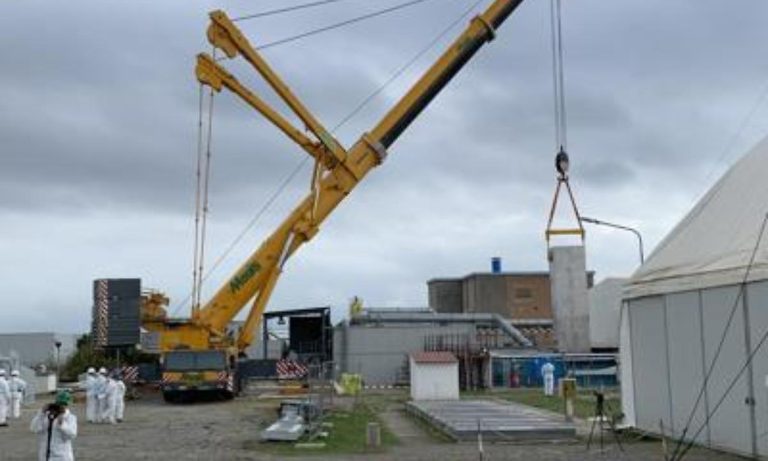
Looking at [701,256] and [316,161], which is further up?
[316,161]

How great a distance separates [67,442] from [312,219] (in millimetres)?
Answer: 28936

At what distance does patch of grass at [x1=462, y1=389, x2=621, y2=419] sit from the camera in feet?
110

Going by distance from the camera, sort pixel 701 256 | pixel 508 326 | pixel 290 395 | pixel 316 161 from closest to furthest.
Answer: pixel 701 256, pixel 316 161, pixel 290 395, pixel 508 326

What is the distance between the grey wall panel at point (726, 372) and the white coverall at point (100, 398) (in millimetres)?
20701

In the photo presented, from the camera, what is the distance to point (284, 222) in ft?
138

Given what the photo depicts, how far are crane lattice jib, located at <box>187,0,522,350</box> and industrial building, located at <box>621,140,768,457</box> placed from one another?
1649 centimetres

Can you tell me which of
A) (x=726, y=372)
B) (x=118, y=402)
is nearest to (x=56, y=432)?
(x=726, y=372)

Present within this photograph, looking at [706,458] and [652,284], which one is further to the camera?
[652,284]

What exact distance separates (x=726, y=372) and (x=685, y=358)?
1784mm

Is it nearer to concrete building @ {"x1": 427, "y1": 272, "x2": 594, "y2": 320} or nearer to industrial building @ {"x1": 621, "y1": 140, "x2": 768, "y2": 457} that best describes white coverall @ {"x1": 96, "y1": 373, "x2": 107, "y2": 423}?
industrial building @ {"x1": 621, "y1": 140, "x2": 768, "y2": 457}

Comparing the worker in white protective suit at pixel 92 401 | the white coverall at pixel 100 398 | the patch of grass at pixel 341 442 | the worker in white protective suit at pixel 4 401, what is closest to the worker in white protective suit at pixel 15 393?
the worker in white protective suit at pixel 4 401

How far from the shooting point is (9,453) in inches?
908

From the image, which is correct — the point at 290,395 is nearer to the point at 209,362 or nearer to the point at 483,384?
the point at 209,362

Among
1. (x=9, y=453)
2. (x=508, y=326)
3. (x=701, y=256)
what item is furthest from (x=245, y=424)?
(x=508, y=326)
